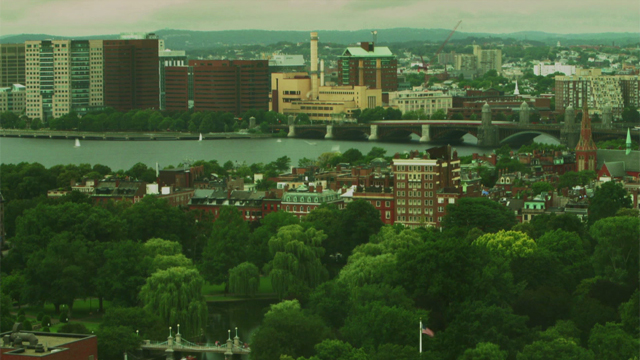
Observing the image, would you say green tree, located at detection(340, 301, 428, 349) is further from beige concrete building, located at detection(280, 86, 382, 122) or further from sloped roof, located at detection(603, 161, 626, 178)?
beige concrete building, located at detection(280, 86, 382, 122)

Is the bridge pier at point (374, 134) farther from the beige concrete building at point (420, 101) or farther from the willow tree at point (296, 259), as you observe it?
the willow tree at point (296, 259)

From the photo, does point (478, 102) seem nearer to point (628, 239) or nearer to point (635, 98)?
point (635, 98)

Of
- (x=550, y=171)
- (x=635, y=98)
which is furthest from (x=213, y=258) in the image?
(x=635, y=98)

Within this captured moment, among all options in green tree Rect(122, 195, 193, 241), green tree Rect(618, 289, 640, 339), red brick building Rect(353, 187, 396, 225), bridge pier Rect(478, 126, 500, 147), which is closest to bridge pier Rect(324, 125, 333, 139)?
bridge pier Rect(478, 126, 500, 147)

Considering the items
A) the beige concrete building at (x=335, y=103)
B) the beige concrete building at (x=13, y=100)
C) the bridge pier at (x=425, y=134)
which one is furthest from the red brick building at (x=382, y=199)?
the beige concrete building at (x=13, y=100)

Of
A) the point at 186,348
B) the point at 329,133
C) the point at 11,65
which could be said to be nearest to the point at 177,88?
the point at 11,65

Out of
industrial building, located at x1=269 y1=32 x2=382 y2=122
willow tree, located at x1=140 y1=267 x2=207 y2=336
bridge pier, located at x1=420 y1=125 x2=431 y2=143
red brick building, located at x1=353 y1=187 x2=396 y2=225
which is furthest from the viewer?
industrial building, located at x1=269 y1=32 x2=382 y2=122
